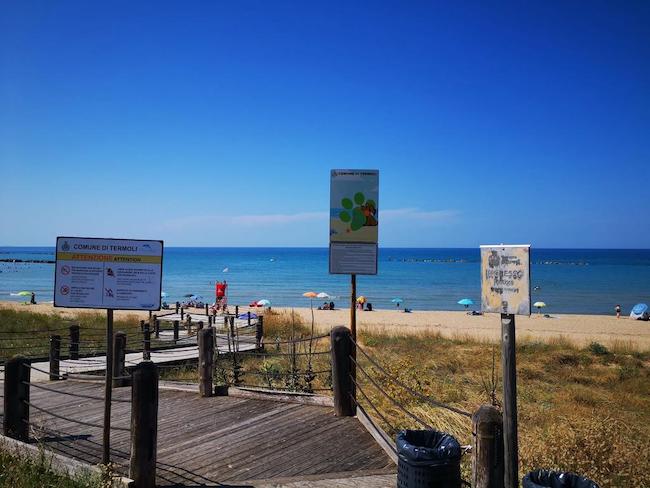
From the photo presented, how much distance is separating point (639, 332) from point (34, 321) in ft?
102

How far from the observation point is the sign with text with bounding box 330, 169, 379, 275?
21.0 ft

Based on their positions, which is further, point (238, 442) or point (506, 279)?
point (238, 442)

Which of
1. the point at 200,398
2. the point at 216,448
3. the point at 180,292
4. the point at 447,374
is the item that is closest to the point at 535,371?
the point at 447,374

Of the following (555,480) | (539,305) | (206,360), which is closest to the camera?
(555,480)

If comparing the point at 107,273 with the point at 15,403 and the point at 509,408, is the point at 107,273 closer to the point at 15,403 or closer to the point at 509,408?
the point at 15,403

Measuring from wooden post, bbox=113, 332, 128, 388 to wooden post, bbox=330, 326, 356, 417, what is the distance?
4931mm

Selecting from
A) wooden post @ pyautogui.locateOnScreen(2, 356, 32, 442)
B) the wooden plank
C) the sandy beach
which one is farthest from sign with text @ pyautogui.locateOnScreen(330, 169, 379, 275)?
the sandy beach

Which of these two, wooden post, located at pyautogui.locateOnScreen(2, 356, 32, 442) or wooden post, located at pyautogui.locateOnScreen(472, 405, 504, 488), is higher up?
wooden post, located at pyautogui.locateOnScreen(472, 405, 504, 488)

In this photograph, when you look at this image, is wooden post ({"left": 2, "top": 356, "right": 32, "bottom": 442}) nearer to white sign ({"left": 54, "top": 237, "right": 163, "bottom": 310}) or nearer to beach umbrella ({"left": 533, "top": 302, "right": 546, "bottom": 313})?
white sign ({"left": 54, "top": 237, "right": 163, "bottom": 310})

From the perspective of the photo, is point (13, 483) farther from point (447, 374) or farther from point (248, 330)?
point (248, 330)

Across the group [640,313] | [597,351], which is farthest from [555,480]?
[640,313]

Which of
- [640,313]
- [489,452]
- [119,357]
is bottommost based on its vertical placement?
[640,313]

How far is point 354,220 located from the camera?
6.46 m

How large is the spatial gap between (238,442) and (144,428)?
1458 mm
